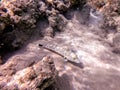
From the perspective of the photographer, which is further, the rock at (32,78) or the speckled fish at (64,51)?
the speckled fish at (64,51)

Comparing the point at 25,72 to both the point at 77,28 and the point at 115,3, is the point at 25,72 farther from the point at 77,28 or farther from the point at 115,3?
the point at 115,3

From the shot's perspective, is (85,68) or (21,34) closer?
(85,68)

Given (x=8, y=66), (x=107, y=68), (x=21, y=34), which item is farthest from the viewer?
(x=21, y=34)

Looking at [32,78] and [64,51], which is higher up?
[32,78]

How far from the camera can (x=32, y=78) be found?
2.92m

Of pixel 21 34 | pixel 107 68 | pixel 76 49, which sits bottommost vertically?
pixel 107 68

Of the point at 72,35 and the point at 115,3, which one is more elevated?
the point at 115,3

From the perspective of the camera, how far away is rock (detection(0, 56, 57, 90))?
288 cm

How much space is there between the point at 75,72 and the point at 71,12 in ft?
8.27

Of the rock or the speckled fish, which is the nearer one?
the rock

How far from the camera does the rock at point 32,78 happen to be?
2.88 metres

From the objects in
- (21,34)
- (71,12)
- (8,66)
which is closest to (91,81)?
(8,66)

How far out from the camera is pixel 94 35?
5164 millimetres

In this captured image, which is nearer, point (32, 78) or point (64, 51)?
point (32, 78)
